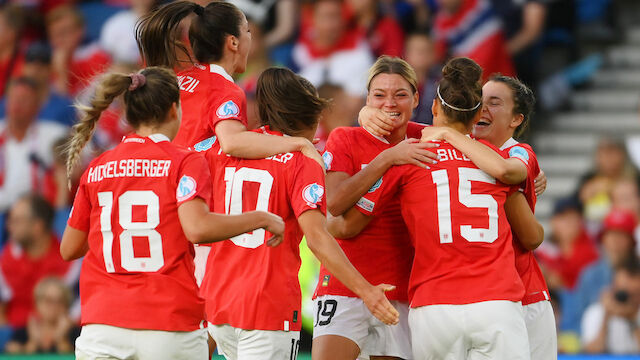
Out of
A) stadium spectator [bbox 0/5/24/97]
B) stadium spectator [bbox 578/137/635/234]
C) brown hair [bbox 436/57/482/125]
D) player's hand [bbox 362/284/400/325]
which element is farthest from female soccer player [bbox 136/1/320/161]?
stadium spectator [bbox 0/5/24/97]

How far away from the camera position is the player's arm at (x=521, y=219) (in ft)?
14.6

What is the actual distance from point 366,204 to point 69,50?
7.53 metres

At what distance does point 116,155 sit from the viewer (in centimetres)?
375

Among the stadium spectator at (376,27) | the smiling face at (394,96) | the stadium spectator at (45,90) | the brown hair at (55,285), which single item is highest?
the stadium spectator at (376,27)

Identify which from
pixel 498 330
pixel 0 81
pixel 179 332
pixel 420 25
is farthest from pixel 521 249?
pixel 0 81

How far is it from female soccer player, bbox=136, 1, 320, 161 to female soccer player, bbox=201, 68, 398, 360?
44 centimetres

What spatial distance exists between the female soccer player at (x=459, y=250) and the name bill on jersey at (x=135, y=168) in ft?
3.77

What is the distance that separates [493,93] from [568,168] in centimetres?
617

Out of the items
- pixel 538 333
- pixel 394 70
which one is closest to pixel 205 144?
pixel 394 70

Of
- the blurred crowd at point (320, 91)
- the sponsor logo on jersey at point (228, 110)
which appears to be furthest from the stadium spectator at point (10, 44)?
the sponsor logo on jersey at point (228, 110)

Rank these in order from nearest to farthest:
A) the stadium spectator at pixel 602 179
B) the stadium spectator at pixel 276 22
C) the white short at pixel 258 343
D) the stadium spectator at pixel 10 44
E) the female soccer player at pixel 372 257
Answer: the white short at pixel 258 343, the female soccer player at pixel 372 257, the stadium spectator at pixel 602 179, the stadium spectator at pixel 276 22, the stadium spectator at pixel 10 44

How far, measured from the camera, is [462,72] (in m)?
4.34

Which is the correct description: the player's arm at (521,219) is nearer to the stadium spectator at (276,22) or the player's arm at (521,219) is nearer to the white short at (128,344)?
the white short at (128,344)

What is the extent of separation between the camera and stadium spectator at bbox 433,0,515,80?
10016 millimetres
